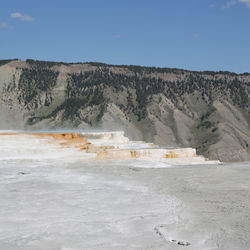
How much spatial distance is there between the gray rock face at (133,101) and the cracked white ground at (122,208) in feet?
222

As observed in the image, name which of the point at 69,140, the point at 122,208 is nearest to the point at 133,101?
the point at 69,140

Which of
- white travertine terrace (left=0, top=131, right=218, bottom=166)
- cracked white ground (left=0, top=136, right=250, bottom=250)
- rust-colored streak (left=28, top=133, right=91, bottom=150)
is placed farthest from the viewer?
rust-colored streak (left=28, top=133, right=91, bottom=150)

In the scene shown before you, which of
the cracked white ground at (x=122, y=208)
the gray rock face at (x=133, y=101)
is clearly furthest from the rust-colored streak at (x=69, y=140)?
the gray rock face at (x=133, y=101)

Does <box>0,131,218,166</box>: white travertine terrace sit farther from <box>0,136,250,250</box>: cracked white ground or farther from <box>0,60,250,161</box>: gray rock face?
<box>0,60,250,161</box>: gray rock face

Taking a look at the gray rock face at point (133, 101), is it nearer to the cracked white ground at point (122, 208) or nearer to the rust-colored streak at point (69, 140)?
the rust-colored streak at point (69, 140)

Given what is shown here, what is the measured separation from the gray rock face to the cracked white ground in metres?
67.7

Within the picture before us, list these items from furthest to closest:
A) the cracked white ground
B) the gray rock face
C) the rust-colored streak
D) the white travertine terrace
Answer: the gray rock face
the rust-colored streak
the white travertine terrace
the cracked white ground

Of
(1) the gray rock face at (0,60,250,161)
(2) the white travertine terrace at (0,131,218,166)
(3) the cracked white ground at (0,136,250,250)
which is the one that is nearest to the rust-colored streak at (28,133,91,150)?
(2) the white travertine terrace at (0,131,218,166)

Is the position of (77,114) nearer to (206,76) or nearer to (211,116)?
(211,116)

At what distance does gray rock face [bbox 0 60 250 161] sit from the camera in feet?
305

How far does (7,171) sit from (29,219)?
6.28 meters

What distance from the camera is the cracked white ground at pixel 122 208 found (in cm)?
666

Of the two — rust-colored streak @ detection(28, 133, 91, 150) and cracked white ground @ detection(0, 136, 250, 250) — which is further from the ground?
rust-colored streak @ detection(28, 133, 91, 150)

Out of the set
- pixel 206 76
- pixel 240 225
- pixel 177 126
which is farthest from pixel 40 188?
pixel 206 76
